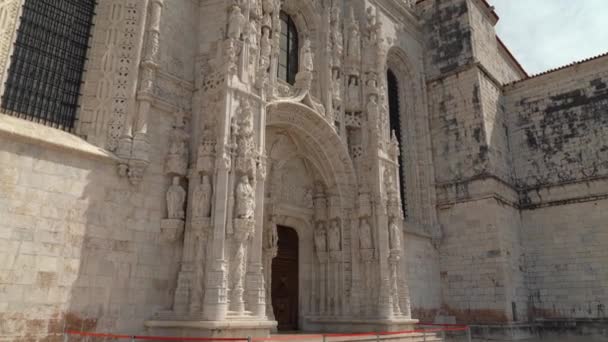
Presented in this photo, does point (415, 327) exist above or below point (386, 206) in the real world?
below

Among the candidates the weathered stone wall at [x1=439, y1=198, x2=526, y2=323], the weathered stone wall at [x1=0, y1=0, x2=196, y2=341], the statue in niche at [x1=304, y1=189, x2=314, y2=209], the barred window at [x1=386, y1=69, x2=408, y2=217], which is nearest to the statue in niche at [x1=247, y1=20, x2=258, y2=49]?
the weathered stone wall at [x1=0, y1=0, x2=196, y2=341]

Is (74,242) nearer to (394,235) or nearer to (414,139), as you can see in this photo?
(394,235)

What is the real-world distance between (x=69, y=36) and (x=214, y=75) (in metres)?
2.96

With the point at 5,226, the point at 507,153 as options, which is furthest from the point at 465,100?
the point at 5,226

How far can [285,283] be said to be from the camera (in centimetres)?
1297

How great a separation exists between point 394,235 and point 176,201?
6606mm

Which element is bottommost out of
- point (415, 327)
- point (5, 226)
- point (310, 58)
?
point (415, 327)

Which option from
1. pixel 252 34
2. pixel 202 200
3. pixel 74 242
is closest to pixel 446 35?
pixel 252 34

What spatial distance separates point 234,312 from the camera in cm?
882

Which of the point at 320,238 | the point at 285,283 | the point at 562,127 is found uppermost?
the point at 562,127

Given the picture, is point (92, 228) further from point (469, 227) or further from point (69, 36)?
point (469, 227)

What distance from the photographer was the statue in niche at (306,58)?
13591mm

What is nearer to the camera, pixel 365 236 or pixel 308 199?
pixel 365 236

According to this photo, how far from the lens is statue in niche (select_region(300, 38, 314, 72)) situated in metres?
13.6
